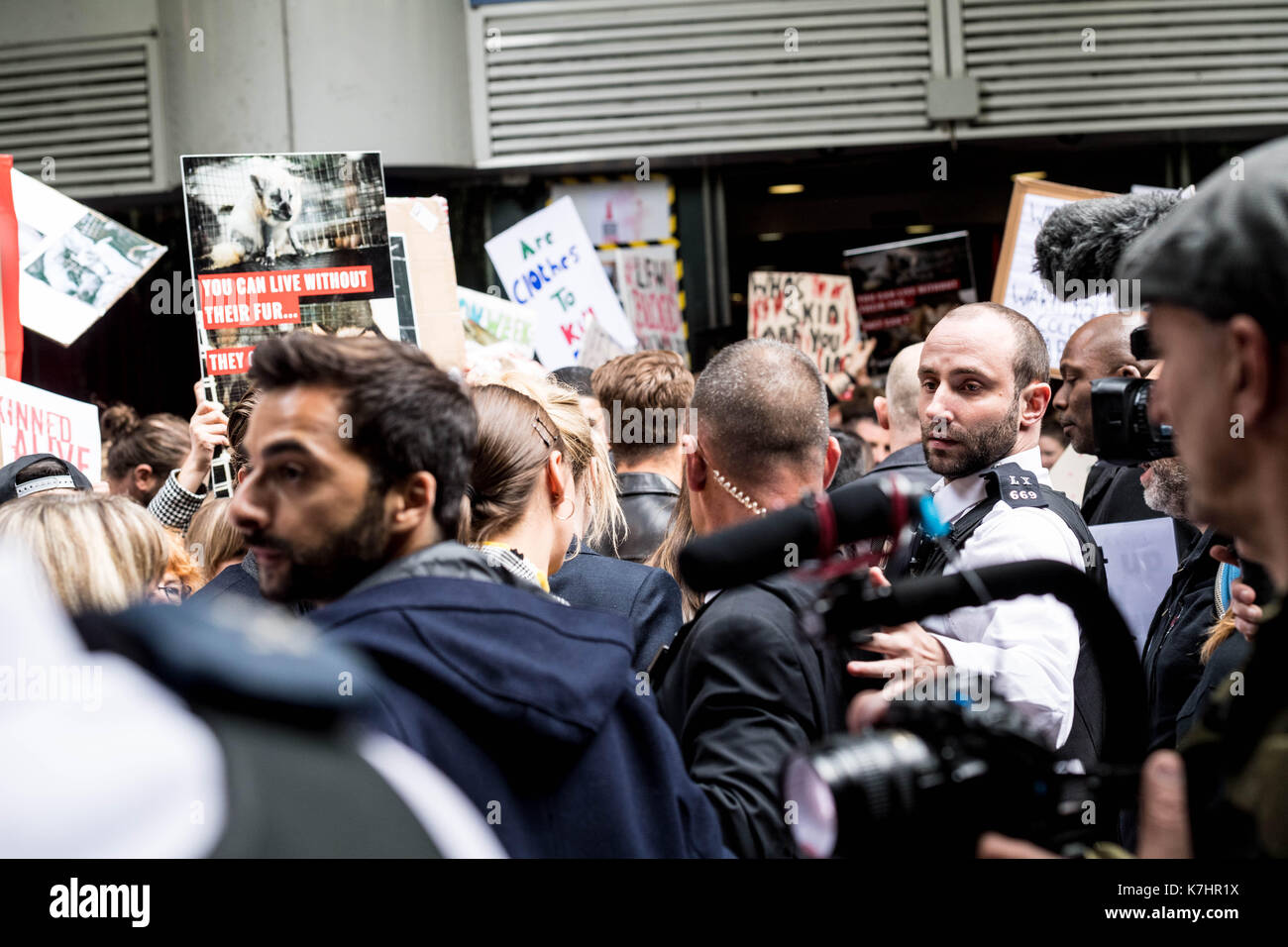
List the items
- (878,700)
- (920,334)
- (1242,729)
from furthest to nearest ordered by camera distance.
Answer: (920,334), (878,700), (1242,729)

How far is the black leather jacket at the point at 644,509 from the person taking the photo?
432 cm

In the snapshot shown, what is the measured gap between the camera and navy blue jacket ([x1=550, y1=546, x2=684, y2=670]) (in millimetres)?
3418

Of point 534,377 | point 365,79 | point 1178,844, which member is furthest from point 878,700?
point 365,79

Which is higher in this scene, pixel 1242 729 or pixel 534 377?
pixel 534 377

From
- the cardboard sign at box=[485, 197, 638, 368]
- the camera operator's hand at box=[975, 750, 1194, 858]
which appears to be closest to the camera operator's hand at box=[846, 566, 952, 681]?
the camera operator's hand at box=[975, 750, 1194, 858]

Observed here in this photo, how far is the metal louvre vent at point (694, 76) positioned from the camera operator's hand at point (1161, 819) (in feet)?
22.9

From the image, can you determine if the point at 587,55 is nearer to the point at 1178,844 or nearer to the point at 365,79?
the point at 365,79

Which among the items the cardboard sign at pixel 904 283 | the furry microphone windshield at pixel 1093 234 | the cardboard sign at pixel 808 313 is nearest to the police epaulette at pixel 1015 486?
the furry microphone windshield at pixel 1093 234

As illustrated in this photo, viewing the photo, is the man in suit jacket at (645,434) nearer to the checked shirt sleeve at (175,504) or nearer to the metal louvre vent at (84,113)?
the checked shirt sleeve at (175,504)

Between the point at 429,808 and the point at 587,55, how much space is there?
7.65 m
